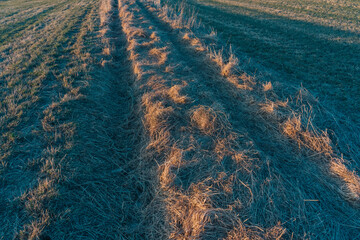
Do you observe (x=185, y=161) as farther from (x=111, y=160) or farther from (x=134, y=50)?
(x=134, y=50)

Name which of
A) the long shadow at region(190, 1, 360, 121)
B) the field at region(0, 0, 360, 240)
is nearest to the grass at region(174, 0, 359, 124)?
the long shadow at region(190, 1, 360, 121)

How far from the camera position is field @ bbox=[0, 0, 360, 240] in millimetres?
2725

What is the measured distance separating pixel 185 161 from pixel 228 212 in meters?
1.10

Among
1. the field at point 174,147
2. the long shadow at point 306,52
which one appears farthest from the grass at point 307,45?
the field at point 174,147

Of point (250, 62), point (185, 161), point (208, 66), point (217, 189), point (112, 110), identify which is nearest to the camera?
point (217, 189)

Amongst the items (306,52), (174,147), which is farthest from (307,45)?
(174,147)

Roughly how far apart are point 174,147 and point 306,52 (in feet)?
27.9

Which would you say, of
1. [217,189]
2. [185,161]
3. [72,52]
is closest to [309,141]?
[217,189]

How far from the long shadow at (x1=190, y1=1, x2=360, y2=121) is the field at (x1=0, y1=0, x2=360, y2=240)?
92 mm

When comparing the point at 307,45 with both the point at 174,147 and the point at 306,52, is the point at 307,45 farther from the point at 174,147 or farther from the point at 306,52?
the point at 174,147

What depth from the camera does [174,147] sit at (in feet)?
12.3

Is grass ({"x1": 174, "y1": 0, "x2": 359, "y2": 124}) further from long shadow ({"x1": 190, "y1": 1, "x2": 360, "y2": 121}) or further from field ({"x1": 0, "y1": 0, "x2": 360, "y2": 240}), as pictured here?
field ({"x1": 0, "y1": 0, "x2": 360, "y2": 240})

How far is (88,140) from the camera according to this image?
398 cm

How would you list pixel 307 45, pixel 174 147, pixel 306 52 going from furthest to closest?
pixel 307 45 → pixel 306 52 → pixel 174 147
